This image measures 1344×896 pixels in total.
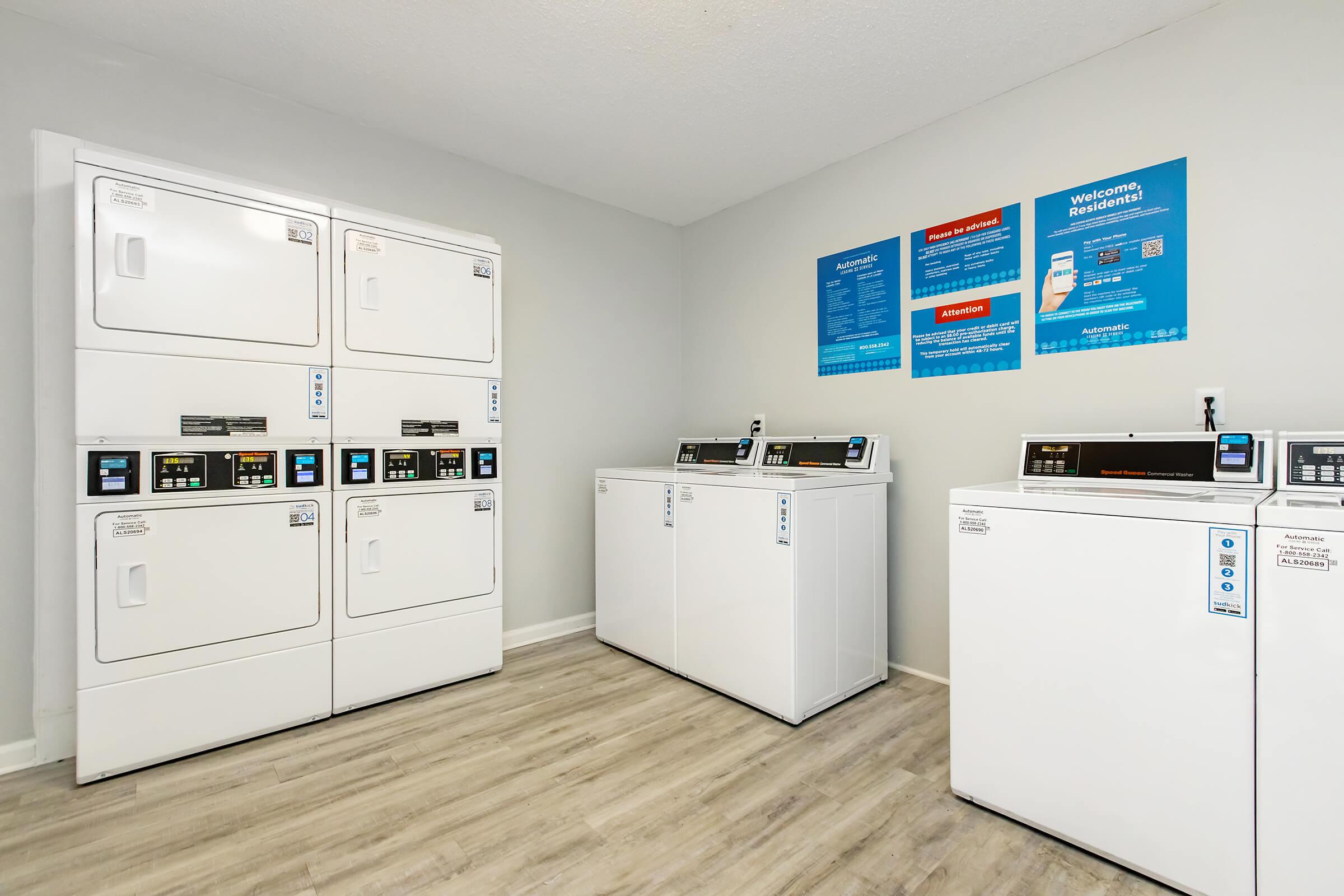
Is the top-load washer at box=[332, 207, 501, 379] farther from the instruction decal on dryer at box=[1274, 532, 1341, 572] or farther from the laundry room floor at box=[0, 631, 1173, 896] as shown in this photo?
the instruction decal on dryer at box=[1274, 532, 1341, 572]

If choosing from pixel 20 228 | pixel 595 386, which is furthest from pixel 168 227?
pixel 595 386

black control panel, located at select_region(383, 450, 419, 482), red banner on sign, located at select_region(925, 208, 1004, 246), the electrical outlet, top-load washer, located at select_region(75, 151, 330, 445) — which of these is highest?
red banner on sign, located at select_region(925, 208, 1004, 246)

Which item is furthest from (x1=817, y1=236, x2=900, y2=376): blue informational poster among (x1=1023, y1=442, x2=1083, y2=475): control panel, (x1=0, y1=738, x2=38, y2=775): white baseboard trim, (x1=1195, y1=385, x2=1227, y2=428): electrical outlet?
(x1=0, y1=738, x2=38, y2=775): white baseboard trim

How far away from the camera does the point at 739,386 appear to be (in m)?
3.79

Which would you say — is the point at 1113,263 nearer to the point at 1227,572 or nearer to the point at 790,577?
the point at 1227,572

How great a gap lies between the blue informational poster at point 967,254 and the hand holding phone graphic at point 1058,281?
13 cm

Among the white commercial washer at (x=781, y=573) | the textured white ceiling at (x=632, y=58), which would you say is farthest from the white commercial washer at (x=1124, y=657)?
the textured white ceiling at (x=632, y=58)

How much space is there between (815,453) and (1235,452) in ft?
5.02

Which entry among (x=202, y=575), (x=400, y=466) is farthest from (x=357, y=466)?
(x=202, y=575)

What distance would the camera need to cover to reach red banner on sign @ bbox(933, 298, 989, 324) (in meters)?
2.67

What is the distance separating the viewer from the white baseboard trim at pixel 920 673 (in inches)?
111

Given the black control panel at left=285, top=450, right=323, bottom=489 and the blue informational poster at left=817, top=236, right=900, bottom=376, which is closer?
the black control panel at left=285, top=450, right=323, bottom=489

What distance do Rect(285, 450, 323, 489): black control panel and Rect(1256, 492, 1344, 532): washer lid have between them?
2955mm

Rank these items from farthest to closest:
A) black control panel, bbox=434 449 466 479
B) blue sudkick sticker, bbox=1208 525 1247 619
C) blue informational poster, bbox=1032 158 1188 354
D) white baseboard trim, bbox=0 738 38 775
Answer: black control panel, bbox=434 449 466 479 → blue informational poster, bbox=1032 158 1188 354 → white baseboard trim, bbox=0 738 38 775 → blue sudkick sticker, bbox=1208 525 1247 619
